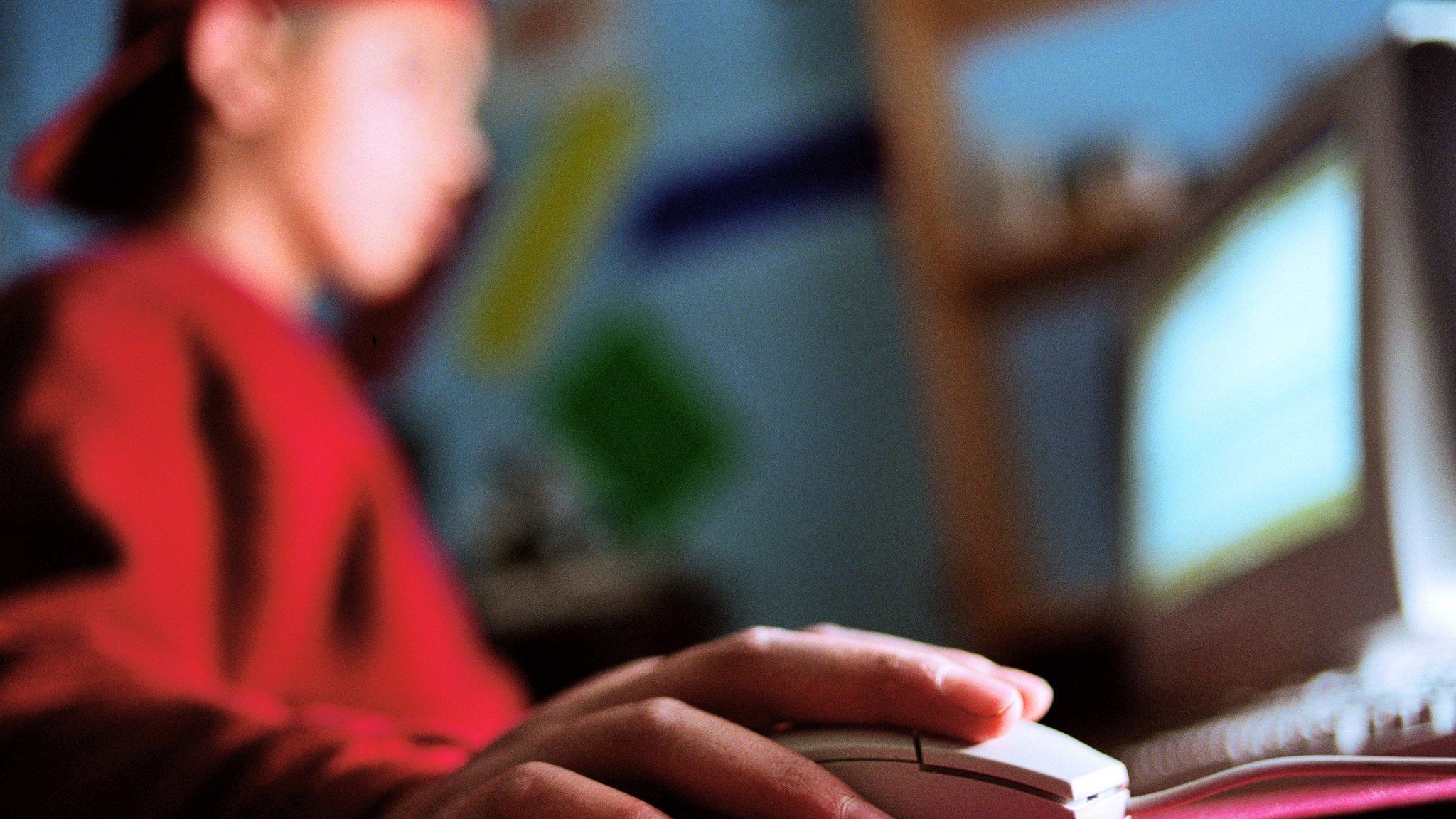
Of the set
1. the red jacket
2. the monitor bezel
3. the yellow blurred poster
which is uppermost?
the yellow blurred poster

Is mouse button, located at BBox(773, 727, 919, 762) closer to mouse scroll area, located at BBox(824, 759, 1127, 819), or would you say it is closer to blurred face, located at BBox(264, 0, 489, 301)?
mouse scroll area, located at BBox(824, 759, 1127, 819)

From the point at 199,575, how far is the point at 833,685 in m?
0.56

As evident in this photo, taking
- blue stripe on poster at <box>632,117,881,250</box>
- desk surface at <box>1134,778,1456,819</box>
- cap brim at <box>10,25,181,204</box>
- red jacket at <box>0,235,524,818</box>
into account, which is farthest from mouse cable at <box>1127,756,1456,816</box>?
blue stripe on poster at <box>632,117,881,250</box>

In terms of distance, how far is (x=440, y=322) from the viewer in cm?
179

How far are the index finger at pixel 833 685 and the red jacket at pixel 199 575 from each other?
0.35 feet

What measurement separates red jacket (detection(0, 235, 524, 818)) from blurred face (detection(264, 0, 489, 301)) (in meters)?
0.13

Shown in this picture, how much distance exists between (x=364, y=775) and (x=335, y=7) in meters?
0.89

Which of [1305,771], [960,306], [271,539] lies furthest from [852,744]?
[960,306]

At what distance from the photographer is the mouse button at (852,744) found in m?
0.34

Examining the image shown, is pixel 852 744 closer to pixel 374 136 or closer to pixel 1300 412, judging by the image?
pixel 1300 412

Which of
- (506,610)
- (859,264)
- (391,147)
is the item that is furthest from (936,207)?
(506,610)

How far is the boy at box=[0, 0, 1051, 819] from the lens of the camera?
1.17 ft

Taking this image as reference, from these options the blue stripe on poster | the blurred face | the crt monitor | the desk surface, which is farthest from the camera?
the blue stripe on poster

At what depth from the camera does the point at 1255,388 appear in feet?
2.44
